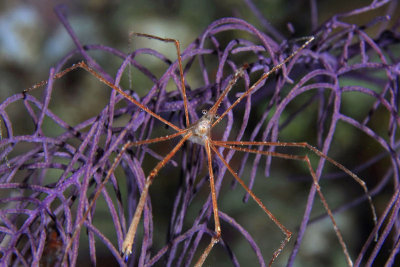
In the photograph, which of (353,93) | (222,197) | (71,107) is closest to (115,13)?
(71,107)

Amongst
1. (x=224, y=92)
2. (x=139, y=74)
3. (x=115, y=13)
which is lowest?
(x=224, y=92)

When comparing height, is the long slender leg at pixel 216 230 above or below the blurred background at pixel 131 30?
below

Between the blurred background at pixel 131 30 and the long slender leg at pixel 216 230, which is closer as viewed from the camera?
the long slender leg at pixel 216 230

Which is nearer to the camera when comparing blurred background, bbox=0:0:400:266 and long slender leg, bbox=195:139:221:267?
long slender leg, bbox=195:139:221:267

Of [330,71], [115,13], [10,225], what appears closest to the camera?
[10,225]

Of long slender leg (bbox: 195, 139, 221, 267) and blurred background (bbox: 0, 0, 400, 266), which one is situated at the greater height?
blurred background (bbox: 0, 0, 400, 266)

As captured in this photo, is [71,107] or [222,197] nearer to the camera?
[222,197]

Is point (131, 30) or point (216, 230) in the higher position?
point (131, 30)

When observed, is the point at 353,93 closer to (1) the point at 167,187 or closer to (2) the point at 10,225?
(1) the point at 167,187
